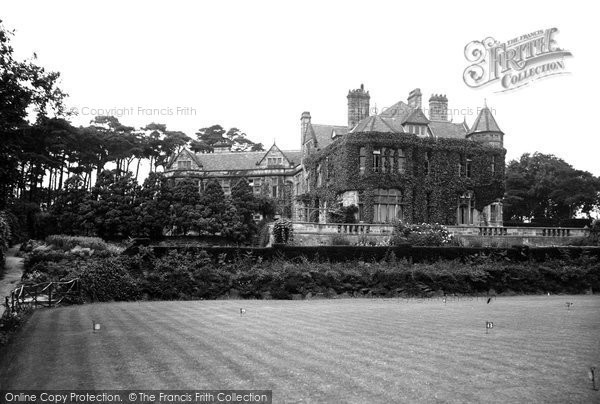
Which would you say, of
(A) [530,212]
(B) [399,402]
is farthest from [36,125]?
(A) [530,212]

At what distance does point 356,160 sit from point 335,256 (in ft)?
51.4

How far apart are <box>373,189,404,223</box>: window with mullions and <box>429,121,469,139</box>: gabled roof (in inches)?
286

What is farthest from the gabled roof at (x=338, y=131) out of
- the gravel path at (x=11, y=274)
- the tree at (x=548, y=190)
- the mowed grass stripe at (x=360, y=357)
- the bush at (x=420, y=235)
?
the mowed grass stripe at (x=360, y=357)

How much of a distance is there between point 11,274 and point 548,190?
55.0 metres

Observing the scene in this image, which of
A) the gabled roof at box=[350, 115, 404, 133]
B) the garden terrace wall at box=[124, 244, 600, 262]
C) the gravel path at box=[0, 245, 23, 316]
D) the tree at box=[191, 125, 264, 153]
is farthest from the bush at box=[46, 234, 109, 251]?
the tree at box=[191, 125, 264, 153]

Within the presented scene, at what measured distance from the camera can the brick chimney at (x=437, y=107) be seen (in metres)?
49.3

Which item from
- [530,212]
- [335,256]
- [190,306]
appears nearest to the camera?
[190,306]

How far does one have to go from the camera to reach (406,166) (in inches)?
1668

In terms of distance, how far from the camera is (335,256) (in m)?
27.1

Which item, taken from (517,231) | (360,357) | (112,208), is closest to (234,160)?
(112,208)

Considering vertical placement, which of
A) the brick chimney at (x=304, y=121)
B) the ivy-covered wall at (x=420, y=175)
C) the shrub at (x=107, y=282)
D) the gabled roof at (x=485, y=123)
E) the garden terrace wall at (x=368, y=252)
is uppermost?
the brick chimney at (x=304, y=121)

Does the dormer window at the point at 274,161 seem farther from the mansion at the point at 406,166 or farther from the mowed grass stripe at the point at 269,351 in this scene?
the mowed grass stripe at the point at 269,351

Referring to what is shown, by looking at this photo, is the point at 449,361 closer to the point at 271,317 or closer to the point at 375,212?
the point at 271,317

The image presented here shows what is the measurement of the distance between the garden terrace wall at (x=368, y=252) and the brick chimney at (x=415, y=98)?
851 inches
